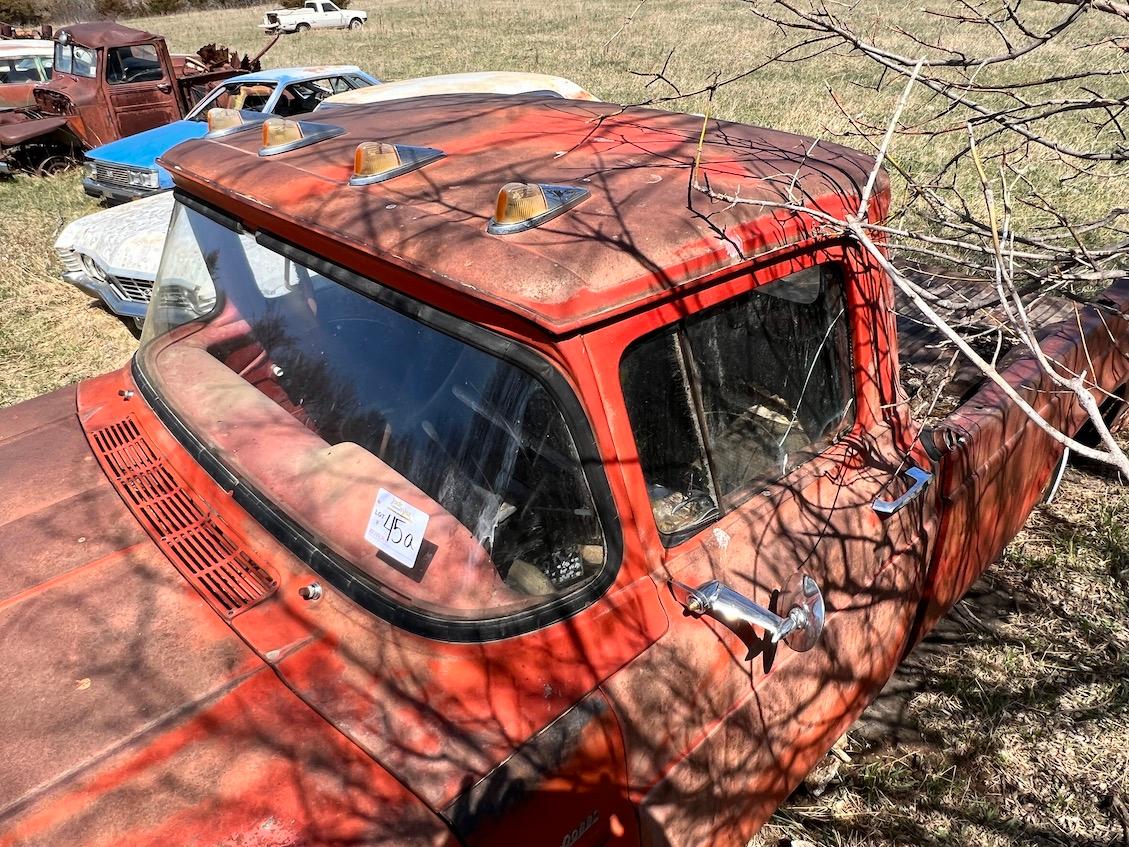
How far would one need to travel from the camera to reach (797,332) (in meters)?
2.03

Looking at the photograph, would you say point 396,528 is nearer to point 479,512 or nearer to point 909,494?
point 479,512

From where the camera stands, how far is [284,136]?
7.34ft

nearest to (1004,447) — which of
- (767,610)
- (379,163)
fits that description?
(767,610)

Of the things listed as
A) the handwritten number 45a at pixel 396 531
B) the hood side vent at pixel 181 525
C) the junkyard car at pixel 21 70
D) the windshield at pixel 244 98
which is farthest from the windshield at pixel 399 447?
the junkyard car at pixel 21 70

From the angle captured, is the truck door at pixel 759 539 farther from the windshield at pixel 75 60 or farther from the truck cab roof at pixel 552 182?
the windshield at pixel 75 60

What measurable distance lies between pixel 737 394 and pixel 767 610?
0.52 meters

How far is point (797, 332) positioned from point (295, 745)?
1.48 m

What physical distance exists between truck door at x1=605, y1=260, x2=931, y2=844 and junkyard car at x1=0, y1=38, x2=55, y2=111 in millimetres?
13563

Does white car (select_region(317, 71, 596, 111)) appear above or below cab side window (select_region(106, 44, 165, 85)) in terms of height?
above

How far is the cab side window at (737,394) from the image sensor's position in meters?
1.71

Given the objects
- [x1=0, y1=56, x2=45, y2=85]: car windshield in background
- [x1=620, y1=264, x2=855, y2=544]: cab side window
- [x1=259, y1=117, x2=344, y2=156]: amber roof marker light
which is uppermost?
[x1=259, y1=117, x2=344, y2=156]: amber roof marker light

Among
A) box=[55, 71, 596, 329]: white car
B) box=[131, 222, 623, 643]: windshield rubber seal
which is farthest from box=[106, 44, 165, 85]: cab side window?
box=[131, 222, 623, 643]: windshield rubber seal

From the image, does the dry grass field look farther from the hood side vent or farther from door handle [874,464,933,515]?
the hood side vent

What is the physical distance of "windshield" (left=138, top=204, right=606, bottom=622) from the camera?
1629 millimetres
